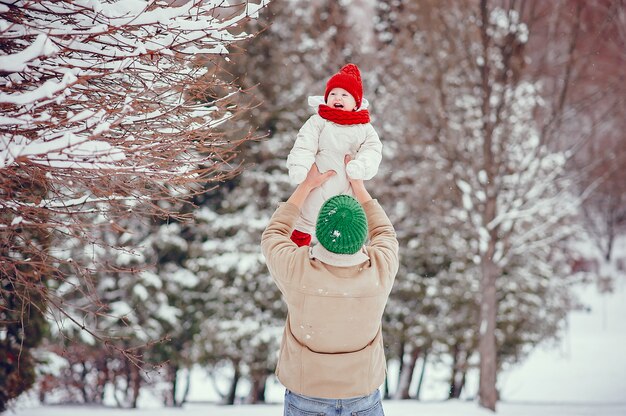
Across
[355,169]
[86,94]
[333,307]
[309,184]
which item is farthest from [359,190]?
[86,94]

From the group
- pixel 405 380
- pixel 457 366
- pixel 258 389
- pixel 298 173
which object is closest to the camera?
pixel 298 173

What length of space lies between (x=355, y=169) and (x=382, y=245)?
1.32ft

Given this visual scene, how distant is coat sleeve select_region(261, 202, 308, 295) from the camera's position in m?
2.33

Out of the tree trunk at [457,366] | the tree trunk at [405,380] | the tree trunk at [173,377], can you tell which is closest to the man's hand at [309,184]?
the tree trunk at [457,366]

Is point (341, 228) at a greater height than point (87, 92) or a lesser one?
lesser

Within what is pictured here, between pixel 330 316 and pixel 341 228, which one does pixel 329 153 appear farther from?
pixel 330 316

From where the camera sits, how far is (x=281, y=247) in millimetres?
2387

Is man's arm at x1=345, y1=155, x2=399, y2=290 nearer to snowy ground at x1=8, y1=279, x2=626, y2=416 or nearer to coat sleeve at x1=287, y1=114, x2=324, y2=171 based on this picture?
coat sleeve at x1=287, y1=114, x2=324, y2=171

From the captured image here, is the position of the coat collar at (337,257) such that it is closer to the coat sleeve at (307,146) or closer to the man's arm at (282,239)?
the man's arm at (282,239)

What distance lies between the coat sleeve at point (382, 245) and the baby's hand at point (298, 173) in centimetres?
32

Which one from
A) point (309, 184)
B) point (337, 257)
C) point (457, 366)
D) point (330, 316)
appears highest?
point (309, 184)

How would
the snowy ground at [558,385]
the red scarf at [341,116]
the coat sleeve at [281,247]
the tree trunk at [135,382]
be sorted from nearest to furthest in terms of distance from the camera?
the coat sleeve at [281,247] < the red scarf at [341,116] < the snowy ground at [558,385] < the tree trunk at [135,382]

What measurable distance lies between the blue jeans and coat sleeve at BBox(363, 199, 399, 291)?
51cm

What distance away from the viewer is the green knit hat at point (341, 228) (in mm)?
2232
